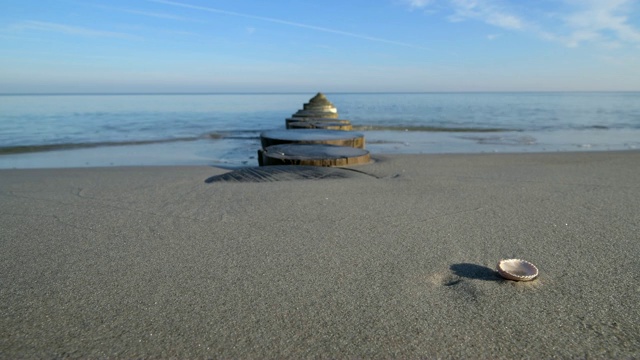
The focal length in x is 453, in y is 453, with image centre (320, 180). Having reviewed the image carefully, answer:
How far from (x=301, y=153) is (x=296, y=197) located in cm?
208

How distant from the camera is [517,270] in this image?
2.29 m

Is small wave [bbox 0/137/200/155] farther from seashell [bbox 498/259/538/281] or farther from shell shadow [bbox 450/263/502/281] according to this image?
seashell [bbox 498/259/538/281]

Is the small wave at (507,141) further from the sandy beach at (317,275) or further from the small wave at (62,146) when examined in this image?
the small wave at (62,146)

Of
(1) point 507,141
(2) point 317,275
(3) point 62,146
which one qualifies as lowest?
(3) point 62,146

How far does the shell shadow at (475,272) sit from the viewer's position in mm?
2295

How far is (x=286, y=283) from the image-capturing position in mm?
2252

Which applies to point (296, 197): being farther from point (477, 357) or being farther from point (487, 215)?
point (477, 357)

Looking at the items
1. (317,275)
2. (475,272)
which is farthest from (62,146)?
(475,272)

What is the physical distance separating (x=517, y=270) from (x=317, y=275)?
1.01 meters

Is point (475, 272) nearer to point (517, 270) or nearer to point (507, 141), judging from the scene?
point (517, 270)

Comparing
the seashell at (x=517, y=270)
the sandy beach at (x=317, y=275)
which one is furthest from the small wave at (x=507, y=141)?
the seashell at (x=517, y=270)

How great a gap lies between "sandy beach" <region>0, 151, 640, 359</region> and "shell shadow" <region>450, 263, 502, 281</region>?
15 mm

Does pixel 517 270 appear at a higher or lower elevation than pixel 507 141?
higher

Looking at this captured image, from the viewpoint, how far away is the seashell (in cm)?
221
